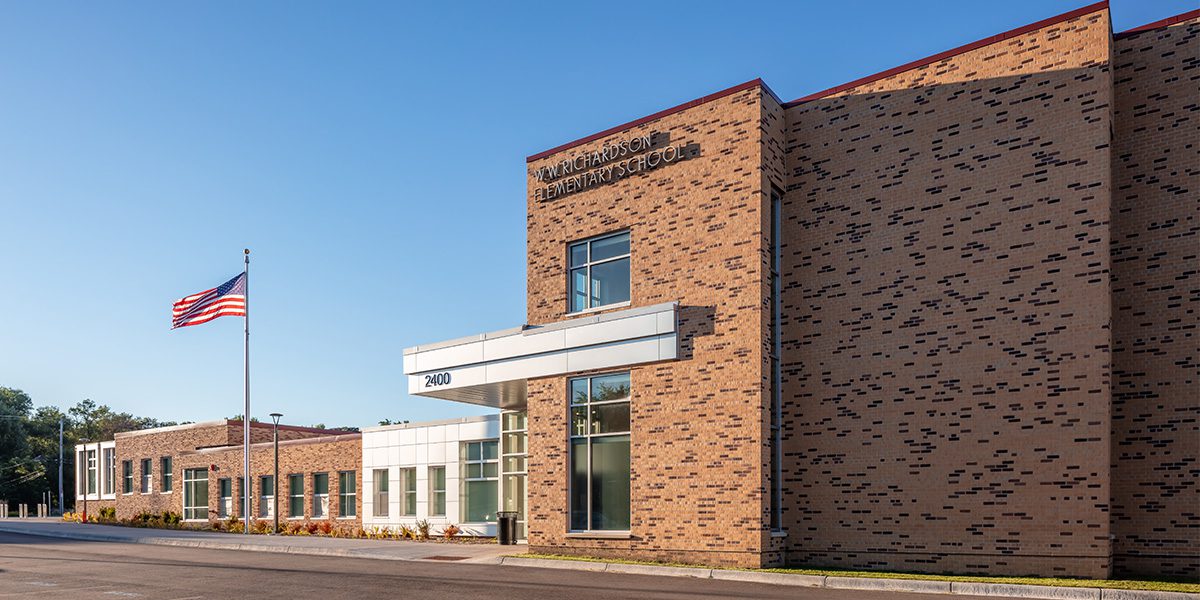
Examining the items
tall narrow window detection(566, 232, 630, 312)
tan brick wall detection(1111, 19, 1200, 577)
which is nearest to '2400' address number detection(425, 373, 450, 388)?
tall narrow window detection(566, 232, 630, 312)

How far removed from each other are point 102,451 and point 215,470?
12.2 metres

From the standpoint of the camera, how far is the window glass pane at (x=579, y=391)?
2508 centimetres

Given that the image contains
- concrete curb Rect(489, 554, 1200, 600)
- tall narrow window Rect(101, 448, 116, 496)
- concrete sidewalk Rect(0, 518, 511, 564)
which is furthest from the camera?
tall narrow window Rect(101, 448, 116, 496)

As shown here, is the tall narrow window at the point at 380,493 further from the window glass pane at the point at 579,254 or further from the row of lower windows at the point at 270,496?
the window glass pane at the point at 579,254

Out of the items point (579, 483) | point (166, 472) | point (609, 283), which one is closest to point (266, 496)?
point (166, 472)

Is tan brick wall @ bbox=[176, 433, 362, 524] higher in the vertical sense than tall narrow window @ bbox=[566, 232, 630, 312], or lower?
lower

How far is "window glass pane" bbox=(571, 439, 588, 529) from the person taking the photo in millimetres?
24625

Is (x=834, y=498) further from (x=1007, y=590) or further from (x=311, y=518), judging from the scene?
(x=311, y=518)

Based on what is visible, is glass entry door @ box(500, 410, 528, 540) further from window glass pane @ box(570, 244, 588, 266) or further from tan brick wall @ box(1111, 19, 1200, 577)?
tan brick wall @ box(1111, 19, 1200, 577)

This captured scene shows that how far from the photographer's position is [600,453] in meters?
24.6

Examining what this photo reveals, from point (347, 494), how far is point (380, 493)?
2.23m

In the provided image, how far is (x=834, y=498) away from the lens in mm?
21828

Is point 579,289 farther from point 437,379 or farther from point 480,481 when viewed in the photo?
point 480,481

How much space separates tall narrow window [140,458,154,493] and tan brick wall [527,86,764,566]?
3149cm
